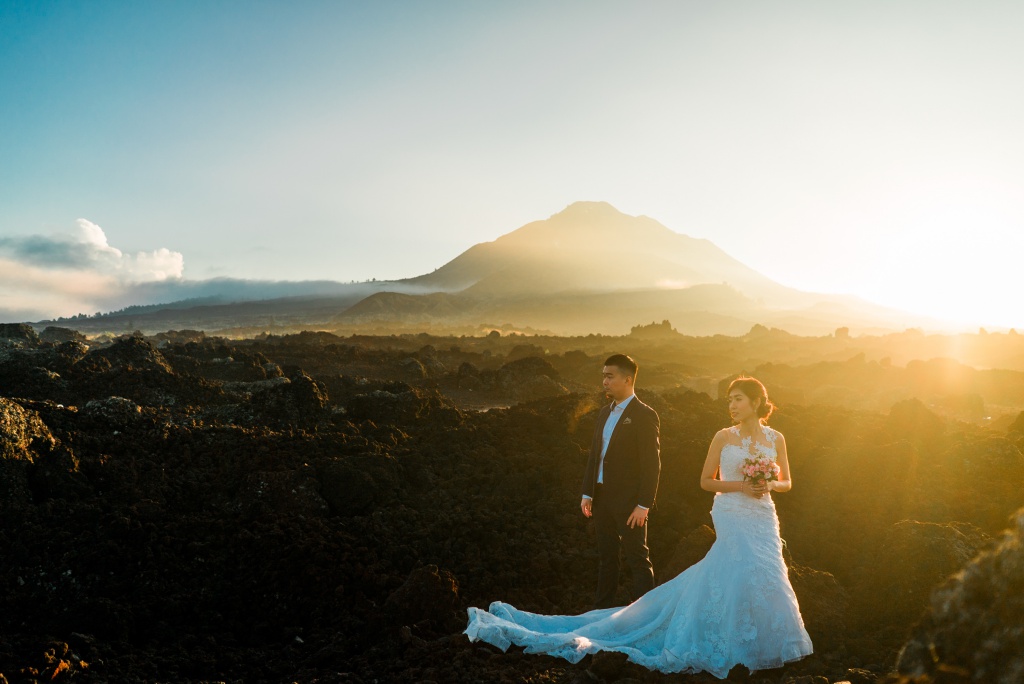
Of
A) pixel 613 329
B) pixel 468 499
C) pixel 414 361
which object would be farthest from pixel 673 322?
pixel 468 499

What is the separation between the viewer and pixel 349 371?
25047mm

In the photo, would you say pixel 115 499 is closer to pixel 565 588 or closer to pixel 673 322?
pixel 565 588

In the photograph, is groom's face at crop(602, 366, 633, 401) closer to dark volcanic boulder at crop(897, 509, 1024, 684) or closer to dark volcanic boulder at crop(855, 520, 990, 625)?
dark volcanic boulder at crop(855, 520, 990, 625)

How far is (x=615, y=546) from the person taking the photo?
575cm

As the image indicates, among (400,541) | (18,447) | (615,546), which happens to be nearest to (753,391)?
(615,546)

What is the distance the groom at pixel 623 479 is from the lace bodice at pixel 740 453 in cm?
68

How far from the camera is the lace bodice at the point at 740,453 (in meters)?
4.82

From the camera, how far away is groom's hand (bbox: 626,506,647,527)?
17.7ft

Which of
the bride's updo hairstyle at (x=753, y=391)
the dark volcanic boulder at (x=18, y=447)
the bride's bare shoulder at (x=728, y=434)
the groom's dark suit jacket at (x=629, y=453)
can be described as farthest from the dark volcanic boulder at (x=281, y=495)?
the bride's updo hairstyle at (x=753, y=391)

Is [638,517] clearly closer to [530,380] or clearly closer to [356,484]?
[356,484]

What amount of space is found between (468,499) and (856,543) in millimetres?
5212

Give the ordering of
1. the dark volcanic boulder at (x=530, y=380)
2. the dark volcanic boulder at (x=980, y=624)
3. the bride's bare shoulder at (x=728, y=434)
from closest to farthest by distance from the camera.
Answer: the dark volcanic boulder at (x=980, y=624), the bride's bare shoulder at (x=728, y=434), the dark volcanic boulder at (x=530, y=380)

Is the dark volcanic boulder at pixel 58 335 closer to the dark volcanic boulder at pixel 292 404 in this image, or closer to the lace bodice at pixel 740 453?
the dark volcanic boulder at pixel 292 404

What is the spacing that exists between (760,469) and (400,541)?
467cm
